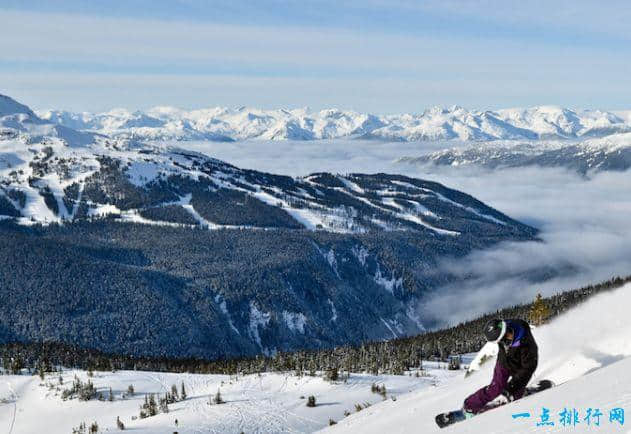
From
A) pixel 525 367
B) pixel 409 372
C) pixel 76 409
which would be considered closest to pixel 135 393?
pixel 76 409

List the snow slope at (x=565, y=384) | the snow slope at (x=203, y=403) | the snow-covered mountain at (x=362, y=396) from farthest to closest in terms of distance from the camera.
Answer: the snow slope at (x=203, y=403)
the snow-covered mountain at (x=362, y=396)
the snow slope at (x=565, y=384)

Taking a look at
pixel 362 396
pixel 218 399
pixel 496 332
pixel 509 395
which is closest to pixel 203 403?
pixel 218 399

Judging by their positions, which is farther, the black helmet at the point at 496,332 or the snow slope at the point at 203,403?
the snow slope at the point at 203,403

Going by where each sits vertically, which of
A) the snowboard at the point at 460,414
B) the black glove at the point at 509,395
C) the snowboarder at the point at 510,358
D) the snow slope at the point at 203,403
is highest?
the snowboarder at the point at 510,358

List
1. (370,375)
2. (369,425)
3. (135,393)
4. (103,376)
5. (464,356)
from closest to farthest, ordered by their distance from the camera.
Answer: (369,425), (370,375), (135,393), (103,376), (464,356)

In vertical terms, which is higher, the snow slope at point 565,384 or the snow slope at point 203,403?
the snow slope at point 565,384

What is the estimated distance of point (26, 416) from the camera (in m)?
95.6

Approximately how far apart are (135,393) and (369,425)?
71.8 metres

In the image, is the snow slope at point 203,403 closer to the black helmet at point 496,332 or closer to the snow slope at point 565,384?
the snow slope at point 565,384

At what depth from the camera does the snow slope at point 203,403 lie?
69.2 metres

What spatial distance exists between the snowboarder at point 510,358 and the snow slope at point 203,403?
4911 centimetres

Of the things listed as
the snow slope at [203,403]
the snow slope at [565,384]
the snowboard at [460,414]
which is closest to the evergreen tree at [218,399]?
the snow slope at [203,403]

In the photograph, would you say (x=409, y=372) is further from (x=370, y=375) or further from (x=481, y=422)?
(x=481, y=422)

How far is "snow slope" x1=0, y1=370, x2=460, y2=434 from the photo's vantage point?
69.2 meters
